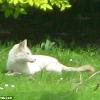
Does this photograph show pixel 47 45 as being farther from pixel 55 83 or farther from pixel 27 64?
pixel 55 83

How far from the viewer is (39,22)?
14.5 metres

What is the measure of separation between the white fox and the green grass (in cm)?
19

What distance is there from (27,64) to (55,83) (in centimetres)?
116

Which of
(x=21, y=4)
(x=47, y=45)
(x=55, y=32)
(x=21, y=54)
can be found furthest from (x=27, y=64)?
(x=55, y=32)

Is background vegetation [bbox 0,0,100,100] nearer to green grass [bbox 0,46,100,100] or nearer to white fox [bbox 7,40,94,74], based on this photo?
green grass [bbox 0,46,100,100]

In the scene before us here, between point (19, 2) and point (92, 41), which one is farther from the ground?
point (19, 2)

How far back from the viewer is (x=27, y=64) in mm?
10305

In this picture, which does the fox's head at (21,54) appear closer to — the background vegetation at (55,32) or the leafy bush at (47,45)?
the background vegetation at (55,32)

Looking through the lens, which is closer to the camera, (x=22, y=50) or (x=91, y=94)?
(x=91, y=94)

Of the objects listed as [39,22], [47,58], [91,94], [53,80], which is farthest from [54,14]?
[91,94]

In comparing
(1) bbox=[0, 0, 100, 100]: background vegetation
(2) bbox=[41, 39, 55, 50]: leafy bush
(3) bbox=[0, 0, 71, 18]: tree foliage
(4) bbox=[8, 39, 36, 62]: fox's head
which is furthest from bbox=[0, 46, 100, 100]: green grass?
(3) bbox=[0, 0, 71, 18]: tree foliage

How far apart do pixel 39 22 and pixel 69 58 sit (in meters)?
2.98

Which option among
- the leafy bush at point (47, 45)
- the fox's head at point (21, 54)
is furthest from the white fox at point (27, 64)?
the leafy bush at point (47, 45)

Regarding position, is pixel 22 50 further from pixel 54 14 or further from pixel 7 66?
pixel 54 14
